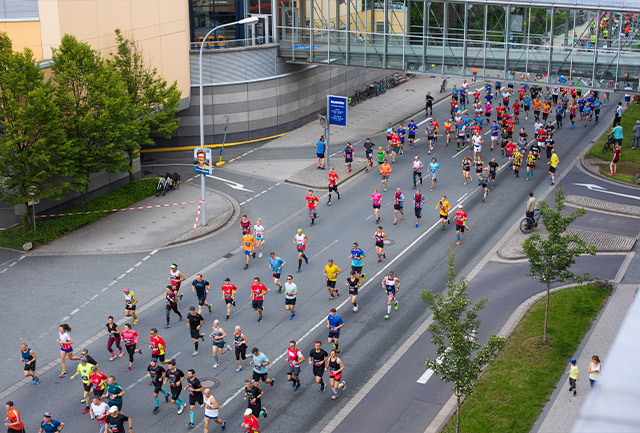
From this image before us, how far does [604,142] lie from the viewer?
4388 centimetres

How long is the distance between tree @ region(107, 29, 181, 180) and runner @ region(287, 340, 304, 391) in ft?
56.8

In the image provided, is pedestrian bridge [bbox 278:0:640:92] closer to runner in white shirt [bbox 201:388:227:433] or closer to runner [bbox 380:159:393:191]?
runner [bbox 380:159:393:191]

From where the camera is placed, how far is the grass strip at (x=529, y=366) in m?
18.5

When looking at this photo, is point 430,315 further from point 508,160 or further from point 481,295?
point 508,160

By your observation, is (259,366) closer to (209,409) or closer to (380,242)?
(209,409)

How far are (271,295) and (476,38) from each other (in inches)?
914

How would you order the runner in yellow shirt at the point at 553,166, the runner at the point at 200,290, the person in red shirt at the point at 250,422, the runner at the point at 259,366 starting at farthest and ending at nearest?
the runner in yellow shirt at the point at 553,166, the runner at the point at 200,290, the runner at the point at 259,366, the person in red shirt at the point at 250,422

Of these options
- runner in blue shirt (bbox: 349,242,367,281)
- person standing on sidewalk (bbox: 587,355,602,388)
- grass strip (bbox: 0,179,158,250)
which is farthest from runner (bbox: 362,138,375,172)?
person standing on sidewalk (bbox: 587,355,602,388)

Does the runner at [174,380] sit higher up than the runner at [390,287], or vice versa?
A: the runner at [390,287]

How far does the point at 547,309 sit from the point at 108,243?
57.3 feet

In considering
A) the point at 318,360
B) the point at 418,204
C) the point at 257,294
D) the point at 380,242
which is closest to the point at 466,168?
the point at 418,204

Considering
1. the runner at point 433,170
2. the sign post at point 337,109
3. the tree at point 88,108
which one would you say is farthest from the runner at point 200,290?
the sign post at point 337,109

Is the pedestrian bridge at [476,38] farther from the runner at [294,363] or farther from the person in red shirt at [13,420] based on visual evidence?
the person in red shirt at [13,420]

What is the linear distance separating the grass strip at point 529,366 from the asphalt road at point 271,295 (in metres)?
1.30
